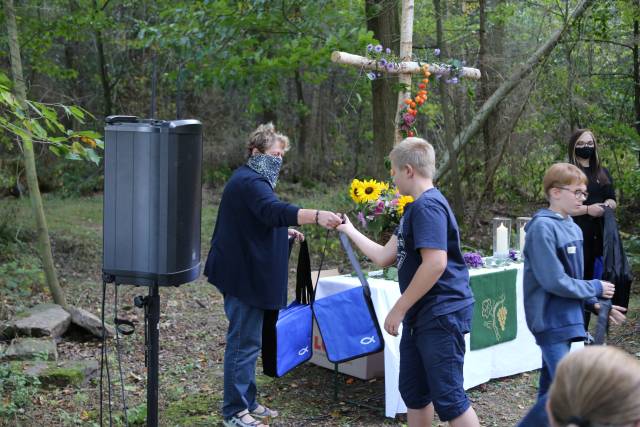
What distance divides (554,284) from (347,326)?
1.57 metres

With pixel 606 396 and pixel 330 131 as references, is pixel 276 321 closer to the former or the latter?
pixel 606 396

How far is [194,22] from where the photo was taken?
921 cm

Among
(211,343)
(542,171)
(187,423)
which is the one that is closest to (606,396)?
(187,423)

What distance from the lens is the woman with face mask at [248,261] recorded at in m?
4.21

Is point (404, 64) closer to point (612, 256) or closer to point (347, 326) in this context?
point (612, 256)

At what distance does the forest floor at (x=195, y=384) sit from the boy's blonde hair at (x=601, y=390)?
129 inches

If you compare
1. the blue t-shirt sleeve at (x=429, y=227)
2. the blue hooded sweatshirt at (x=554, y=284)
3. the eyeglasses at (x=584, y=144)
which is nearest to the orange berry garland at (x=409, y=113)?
the eyeglasses at (x=584, y=144)

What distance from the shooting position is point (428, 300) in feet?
11.1

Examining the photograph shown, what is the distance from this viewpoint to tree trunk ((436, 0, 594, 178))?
8991 millimetres

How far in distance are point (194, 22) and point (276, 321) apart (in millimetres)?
5845

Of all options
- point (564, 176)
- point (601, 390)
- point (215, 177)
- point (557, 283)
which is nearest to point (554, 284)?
point (557, 283)

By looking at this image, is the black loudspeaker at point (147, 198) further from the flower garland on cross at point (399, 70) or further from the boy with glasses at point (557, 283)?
the flower garland on cross at point (399, 70)

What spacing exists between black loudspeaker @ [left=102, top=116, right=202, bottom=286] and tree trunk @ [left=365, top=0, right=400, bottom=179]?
5.60 meters

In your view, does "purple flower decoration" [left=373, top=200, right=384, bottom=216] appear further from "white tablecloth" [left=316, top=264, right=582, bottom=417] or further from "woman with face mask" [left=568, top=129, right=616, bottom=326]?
"woman with face mask" [left=568, top=129, right=616, bottom=326]
